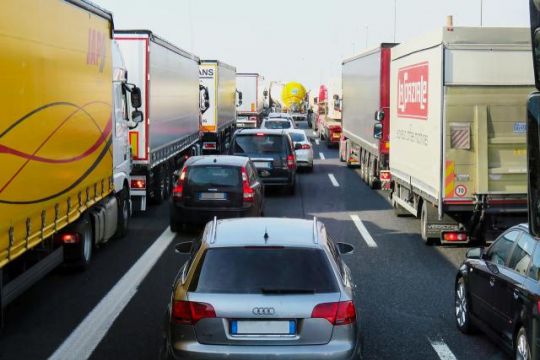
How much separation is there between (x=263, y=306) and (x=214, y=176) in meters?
9.57

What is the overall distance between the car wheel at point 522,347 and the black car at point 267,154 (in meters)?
15.6

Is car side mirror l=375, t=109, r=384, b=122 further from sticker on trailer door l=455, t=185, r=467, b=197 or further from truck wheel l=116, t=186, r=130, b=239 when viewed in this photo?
sticker on trailer door l=455, t=185, r=467, b=197

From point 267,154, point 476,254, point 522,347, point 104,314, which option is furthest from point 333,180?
point 522,347

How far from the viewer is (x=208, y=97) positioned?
116ft

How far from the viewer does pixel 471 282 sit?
29.3ft

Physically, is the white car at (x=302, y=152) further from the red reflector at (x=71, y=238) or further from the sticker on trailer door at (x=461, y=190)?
the red reflector at (x=71, y=238)

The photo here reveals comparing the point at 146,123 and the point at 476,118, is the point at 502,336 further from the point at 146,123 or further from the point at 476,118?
the point at 146,123

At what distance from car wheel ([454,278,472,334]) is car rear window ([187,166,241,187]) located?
6.89 metres

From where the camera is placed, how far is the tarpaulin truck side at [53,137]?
8.10 m

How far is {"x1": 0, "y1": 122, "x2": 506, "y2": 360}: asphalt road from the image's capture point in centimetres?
862

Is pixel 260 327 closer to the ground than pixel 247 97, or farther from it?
closer to the ground

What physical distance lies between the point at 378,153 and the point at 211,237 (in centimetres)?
1519

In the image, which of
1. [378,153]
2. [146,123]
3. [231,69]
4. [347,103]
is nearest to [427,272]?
[146,123]

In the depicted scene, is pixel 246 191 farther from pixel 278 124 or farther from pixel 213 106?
pixel 278 124
